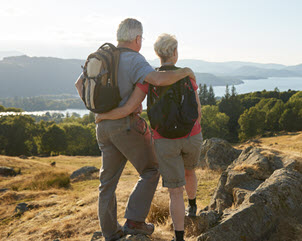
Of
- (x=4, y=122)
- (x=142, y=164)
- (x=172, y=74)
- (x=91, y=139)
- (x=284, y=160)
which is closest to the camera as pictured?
(x=172, y=74)

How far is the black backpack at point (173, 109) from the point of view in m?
2.94

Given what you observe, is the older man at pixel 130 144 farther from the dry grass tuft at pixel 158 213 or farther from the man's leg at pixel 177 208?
the dry grass tuft at pixel 158 213

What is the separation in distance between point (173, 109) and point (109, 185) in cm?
130

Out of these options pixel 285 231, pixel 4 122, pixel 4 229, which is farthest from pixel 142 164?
pixel 4 122

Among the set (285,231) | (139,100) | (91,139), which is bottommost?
(91,139)

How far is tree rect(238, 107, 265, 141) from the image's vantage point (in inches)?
2192

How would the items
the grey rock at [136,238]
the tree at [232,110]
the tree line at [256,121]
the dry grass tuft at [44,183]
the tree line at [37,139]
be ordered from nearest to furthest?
the grey rock at [136,238] < the dry grass tuft at [44,183] < the tree line at [37,139] < the tree line at [256,121] < the tree at [232,110]

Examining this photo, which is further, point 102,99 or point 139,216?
point 139,216

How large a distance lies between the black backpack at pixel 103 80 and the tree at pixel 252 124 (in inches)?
2218

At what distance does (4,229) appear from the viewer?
23.0 ft

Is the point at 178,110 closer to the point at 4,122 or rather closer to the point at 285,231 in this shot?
the point at 285,231

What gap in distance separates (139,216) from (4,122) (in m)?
56.5

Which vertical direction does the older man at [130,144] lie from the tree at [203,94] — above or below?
above

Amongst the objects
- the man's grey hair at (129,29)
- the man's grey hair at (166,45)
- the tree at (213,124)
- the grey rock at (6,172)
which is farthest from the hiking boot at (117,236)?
the tree at (213,124)
